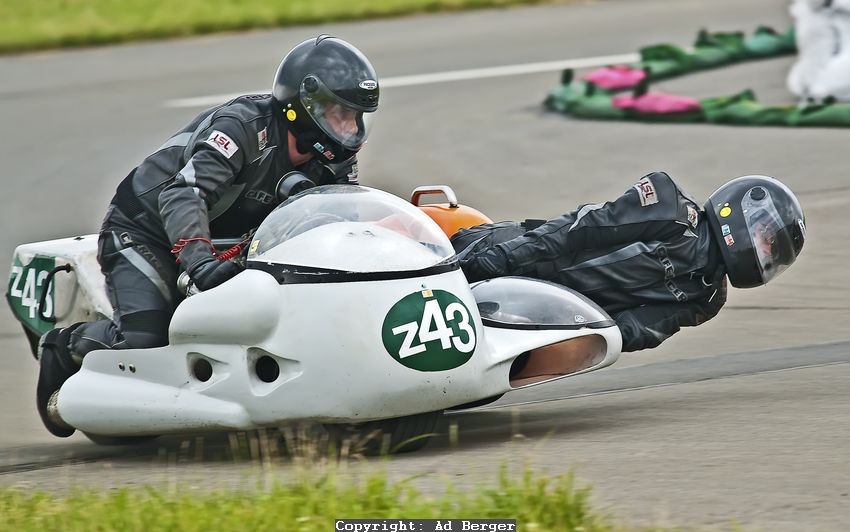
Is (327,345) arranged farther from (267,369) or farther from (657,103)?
(657,103)

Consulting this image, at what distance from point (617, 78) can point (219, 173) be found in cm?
987

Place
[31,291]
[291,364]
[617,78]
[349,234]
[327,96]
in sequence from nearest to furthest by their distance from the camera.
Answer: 1. [291,364]
2. [349,234]
3. [327,96]
4. [31,291]
5. [617,78]

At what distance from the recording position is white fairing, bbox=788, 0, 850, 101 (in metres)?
13.7

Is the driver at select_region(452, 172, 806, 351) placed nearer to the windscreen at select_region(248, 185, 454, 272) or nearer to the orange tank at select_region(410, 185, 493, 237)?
the orange tank at select_region(410, 185, 493, 237)

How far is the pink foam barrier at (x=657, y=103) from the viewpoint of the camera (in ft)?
47.4

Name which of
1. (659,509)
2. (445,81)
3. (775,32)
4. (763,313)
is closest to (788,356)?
(763,313)

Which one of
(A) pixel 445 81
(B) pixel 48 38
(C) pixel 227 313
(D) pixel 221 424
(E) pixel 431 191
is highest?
(B) pixel 48 38

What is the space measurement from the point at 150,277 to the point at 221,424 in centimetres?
106

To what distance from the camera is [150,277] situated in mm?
6727

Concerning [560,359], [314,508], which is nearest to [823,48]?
[560,359]

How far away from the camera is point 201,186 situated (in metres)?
6.43

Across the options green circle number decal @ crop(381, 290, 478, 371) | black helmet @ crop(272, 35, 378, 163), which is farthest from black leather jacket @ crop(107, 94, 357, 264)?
green circle number decal @ crop(381, 290, 478, 371)

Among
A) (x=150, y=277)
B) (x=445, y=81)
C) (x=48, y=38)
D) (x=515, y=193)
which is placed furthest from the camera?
(x=48, y=38)

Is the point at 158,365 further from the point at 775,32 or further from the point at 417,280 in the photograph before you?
the point at 775,32
